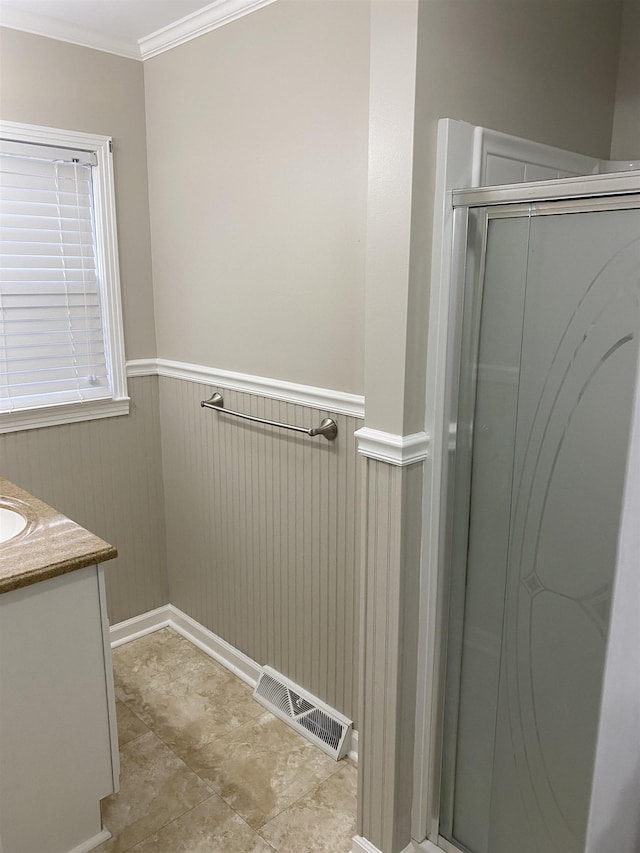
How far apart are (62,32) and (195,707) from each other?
231cm

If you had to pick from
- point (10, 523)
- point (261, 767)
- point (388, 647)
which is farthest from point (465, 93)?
point (261, 767)

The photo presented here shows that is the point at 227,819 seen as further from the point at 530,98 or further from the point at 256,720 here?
the point at 530,98

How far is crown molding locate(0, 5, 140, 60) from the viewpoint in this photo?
81.7 inches

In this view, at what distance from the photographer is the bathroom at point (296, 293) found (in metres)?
1.45

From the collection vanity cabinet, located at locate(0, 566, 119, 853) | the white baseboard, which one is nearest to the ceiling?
vanity cabinet, located at locate(0, 566, 119, 853)

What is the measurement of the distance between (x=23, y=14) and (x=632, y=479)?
2.21 m

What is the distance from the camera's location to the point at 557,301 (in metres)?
1.32

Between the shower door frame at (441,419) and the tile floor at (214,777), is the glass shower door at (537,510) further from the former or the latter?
the tile floor at (214,777)

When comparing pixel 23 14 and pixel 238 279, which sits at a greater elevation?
pixel 23 14

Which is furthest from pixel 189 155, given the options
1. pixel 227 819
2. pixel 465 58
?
pixel 227 819

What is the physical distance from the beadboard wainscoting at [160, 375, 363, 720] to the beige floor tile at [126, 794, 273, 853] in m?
0.45

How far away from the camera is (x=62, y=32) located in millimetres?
2180

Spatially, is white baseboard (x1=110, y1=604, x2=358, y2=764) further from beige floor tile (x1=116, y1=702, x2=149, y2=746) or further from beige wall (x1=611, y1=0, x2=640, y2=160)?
beige wall (x1=611, y1=0, x2=640, y2=160)

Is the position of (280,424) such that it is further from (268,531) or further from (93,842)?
(93,842)
